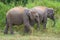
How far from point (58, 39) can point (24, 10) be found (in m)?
2.07

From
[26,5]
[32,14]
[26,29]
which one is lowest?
[26,29]

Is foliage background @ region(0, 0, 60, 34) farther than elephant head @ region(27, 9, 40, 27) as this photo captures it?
Yes

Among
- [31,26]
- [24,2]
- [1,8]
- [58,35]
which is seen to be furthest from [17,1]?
[58,35]

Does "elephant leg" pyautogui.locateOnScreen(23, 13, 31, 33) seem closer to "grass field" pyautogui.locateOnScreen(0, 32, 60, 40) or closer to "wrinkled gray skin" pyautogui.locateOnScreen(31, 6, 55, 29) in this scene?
"grass field" pyautogui.locateOnScreen(0, 32, 60, 40)

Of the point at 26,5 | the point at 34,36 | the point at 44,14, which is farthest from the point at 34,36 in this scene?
the point at 26,5

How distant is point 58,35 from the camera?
11078mm

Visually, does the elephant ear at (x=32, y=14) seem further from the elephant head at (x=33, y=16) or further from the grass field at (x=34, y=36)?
the grass field at (x=34, y=36)

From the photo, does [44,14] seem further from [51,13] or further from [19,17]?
[19,17]

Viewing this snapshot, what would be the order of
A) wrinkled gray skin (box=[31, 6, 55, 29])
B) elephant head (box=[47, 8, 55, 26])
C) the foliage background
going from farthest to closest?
elephant head (box=[47, 8, 55, 26]), wrinkled gray skin (box=[31, 6, 55, 29]), the foliage background

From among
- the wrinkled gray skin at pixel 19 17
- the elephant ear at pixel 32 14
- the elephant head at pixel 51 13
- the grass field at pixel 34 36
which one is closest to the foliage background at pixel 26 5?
the elephant head at pixel 51 13

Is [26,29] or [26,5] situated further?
[26,5]

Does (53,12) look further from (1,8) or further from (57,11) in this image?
(1,8)

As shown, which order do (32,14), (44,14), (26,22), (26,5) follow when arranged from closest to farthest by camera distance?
(26,22) → (32,14) → (44,14) → (26,5)

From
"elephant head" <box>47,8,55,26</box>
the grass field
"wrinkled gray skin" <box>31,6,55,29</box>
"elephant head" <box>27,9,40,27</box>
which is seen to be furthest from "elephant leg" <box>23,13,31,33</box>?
"elephant head" <box>47,8,55,26</box>
